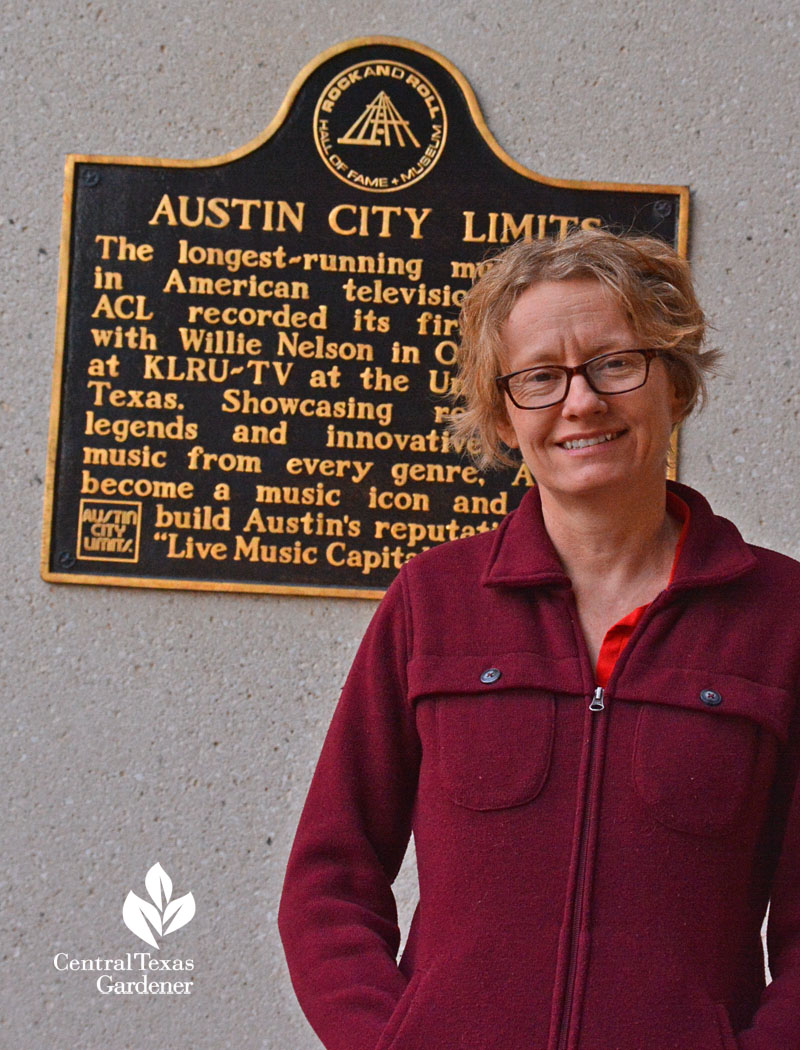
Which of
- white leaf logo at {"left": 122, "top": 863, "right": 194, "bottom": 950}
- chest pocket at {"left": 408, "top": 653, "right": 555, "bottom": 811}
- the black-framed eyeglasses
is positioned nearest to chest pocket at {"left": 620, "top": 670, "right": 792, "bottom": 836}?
chest pocket at {"left": 408, "top": 653, "right": 555, "bottom": 811}

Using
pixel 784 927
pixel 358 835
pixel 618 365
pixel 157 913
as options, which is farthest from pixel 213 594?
pixel 784 927

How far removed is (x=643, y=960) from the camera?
146 centimetres

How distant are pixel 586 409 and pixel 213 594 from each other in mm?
1586

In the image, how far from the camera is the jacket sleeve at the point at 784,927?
1459 mm

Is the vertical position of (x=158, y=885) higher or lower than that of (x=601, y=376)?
lower

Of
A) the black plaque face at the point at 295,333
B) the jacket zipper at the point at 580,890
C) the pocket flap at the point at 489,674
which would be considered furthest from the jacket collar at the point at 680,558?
the black plaque face at the point at 295,333

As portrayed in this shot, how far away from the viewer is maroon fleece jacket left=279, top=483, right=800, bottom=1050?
1472 millimetres

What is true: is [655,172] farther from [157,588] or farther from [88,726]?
[88,726]

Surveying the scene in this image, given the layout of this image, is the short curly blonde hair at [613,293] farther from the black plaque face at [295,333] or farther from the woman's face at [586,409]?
the black plaque face at [295,333]

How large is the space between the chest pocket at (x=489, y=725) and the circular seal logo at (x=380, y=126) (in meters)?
1.80

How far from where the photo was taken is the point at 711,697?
1.54 meters

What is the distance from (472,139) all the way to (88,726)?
1918mm

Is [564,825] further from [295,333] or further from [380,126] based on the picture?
[380,126]

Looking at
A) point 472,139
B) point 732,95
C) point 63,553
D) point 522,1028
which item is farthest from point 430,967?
point 732,95
